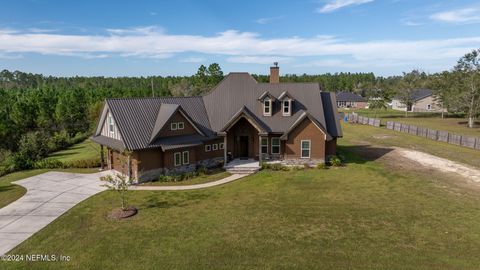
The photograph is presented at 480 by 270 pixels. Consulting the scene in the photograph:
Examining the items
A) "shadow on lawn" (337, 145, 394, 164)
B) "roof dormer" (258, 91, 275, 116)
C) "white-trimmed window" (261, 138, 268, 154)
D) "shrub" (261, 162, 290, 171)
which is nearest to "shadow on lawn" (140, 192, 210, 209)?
"shrub" (261, 162, 290, 171)

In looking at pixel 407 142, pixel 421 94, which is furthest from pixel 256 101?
pixel 421 94

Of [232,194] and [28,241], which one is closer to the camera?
[28,241]

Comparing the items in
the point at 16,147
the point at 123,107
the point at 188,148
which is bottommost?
the point at 16,147

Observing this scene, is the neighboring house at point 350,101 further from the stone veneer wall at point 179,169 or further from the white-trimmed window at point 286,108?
the stone veneer wall at point 179,169

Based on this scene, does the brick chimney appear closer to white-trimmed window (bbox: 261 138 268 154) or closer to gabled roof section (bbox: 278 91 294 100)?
gabled roof section (bbox: 278 91 294 100)

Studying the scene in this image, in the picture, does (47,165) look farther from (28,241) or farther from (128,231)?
(128,231)

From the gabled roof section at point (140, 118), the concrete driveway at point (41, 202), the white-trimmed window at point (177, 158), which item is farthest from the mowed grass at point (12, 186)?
the white-trimmed window at point (177, 158)

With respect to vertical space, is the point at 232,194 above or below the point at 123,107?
below

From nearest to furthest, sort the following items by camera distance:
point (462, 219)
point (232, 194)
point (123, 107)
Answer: point (462, 219)
point (232, 194)
point (123, 107)

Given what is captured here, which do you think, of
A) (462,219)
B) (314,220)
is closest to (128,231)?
(314,220)
